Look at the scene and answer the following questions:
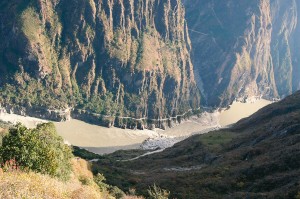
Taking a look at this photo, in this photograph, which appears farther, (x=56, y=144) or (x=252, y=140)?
(x=252, y=140)

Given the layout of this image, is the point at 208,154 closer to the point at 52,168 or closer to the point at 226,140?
the point at 226,140

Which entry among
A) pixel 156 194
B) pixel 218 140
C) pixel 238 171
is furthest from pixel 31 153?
pixel 218 140

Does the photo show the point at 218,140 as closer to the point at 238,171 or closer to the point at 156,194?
the point at 238,171

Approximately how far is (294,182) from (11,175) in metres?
37.8

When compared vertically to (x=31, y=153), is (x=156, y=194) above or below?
below

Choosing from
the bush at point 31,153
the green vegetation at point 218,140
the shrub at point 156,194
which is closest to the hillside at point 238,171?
the green vegetation at point 218,140

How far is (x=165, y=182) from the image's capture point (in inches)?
2616

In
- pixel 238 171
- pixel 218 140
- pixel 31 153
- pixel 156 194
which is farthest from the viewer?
pixel 218 140

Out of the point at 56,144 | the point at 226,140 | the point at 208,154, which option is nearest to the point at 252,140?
the point at 208,154

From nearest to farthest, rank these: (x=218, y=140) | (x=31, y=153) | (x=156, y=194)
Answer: (x=31, y=153)
(x=156, y=194)
(x=218, y=140)

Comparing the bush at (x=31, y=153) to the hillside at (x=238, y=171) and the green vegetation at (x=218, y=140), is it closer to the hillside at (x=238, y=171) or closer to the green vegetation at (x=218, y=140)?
the hillside at (x=238, y=171)

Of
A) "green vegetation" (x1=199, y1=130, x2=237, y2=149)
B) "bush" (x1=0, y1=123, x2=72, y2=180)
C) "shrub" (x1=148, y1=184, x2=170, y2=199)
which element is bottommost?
"shrub" (x1=148, y1=184, x2=170, y2=199)

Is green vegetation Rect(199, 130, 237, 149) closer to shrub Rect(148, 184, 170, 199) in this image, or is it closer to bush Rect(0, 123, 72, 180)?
shrub Rect(148, 184, 170, 199)

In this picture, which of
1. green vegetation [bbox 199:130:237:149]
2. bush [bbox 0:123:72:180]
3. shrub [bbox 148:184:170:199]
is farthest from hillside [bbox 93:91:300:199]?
bush [bbox 0:123:72:180]
